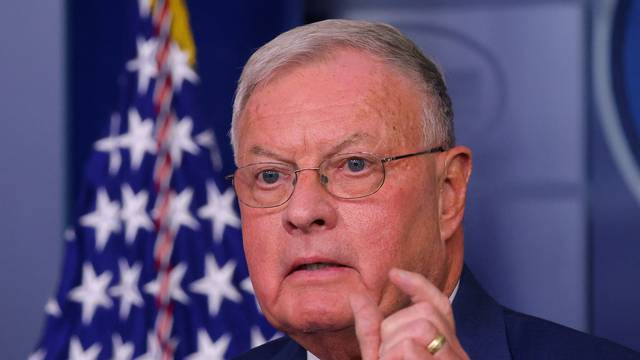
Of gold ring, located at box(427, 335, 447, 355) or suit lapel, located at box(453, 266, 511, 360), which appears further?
suit lapel, located at box(453, 266, 511, 360)

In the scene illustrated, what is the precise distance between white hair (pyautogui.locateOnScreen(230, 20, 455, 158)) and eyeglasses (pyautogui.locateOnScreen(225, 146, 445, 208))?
8 cm

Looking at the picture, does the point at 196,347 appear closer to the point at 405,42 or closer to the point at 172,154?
the point at 172,154

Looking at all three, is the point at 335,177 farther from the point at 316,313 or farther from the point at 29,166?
the point at 29,166

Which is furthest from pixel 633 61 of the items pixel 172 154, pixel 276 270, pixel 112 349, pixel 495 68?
pixel 276 270

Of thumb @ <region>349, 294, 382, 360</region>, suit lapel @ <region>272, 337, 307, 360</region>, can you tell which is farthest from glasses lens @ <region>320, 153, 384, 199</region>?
suit lapel @ <region>272, 337, 307, 360</region>

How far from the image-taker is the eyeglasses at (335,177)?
65.1 inches

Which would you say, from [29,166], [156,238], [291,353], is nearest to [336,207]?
[291,353]

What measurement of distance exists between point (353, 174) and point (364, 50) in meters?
0.21

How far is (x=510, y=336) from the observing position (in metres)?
1.82

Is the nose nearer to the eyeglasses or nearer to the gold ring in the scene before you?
the eyeglasses

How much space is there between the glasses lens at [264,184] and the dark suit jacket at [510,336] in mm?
386

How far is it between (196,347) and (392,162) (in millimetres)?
1688

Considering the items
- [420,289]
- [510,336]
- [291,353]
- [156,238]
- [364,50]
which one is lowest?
[156,238]

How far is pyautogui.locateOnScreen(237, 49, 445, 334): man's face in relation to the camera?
1.62 m
